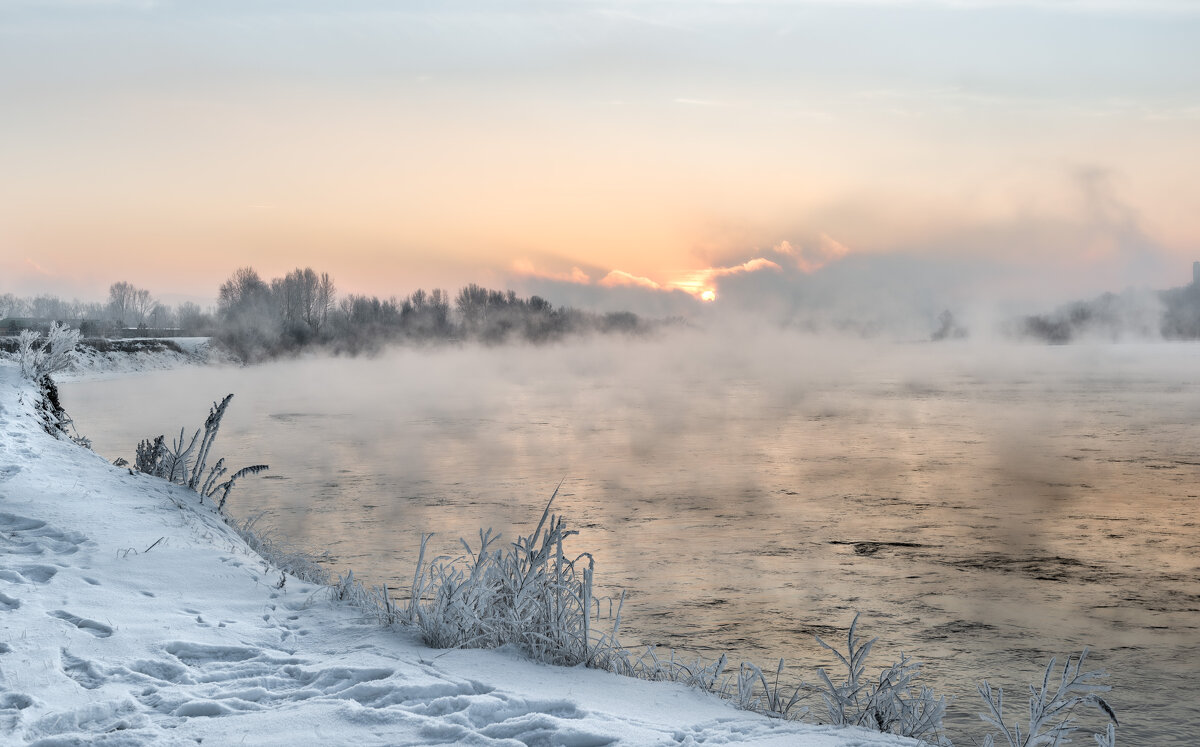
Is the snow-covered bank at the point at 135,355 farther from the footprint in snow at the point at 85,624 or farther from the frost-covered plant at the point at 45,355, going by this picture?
the footprint in snow at the point at 85,624

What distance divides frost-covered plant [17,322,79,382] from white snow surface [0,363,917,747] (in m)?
5.13

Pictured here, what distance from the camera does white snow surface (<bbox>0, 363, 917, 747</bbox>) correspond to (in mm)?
4270

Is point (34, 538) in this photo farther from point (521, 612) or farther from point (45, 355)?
→ point (45, 355)

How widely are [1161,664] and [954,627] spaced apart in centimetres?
163

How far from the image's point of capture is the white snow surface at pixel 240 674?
4.27 meters

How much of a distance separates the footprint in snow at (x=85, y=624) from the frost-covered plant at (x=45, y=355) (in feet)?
24.2

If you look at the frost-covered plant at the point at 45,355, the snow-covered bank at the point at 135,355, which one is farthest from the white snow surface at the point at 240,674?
the snow-covered bank at the point at 135,355

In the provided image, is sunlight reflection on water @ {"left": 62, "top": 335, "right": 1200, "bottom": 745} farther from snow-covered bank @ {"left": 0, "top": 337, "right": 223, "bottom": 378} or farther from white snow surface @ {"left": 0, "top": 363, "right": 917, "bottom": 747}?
snow-covered bank @ {"left": 0, "top": 337, "right": 223, "bottom": 378}

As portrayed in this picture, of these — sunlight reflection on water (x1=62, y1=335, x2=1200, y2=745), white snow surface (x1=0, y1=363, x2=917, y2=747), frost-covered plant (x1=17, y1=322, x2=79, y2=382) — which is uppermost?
frost-covered plant (x1=17, y1=322, x2=79, y2=382)

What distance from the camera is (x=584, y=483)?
1727cm

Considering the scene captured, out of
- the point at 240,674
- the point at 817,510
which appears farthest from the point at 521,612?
the point at 817,510

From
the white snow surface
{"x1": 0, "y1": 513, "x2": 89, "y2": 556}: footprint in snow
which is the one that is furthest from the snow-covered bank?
the white snow surface

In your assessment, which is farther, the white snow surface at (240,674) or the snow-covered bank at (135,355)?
the snow-covered bank at (135,355)

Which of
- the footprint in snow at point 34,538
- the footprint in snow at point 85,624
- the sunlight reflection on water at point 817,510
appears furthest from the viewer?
the sunlight reflection on water at point 817,510
